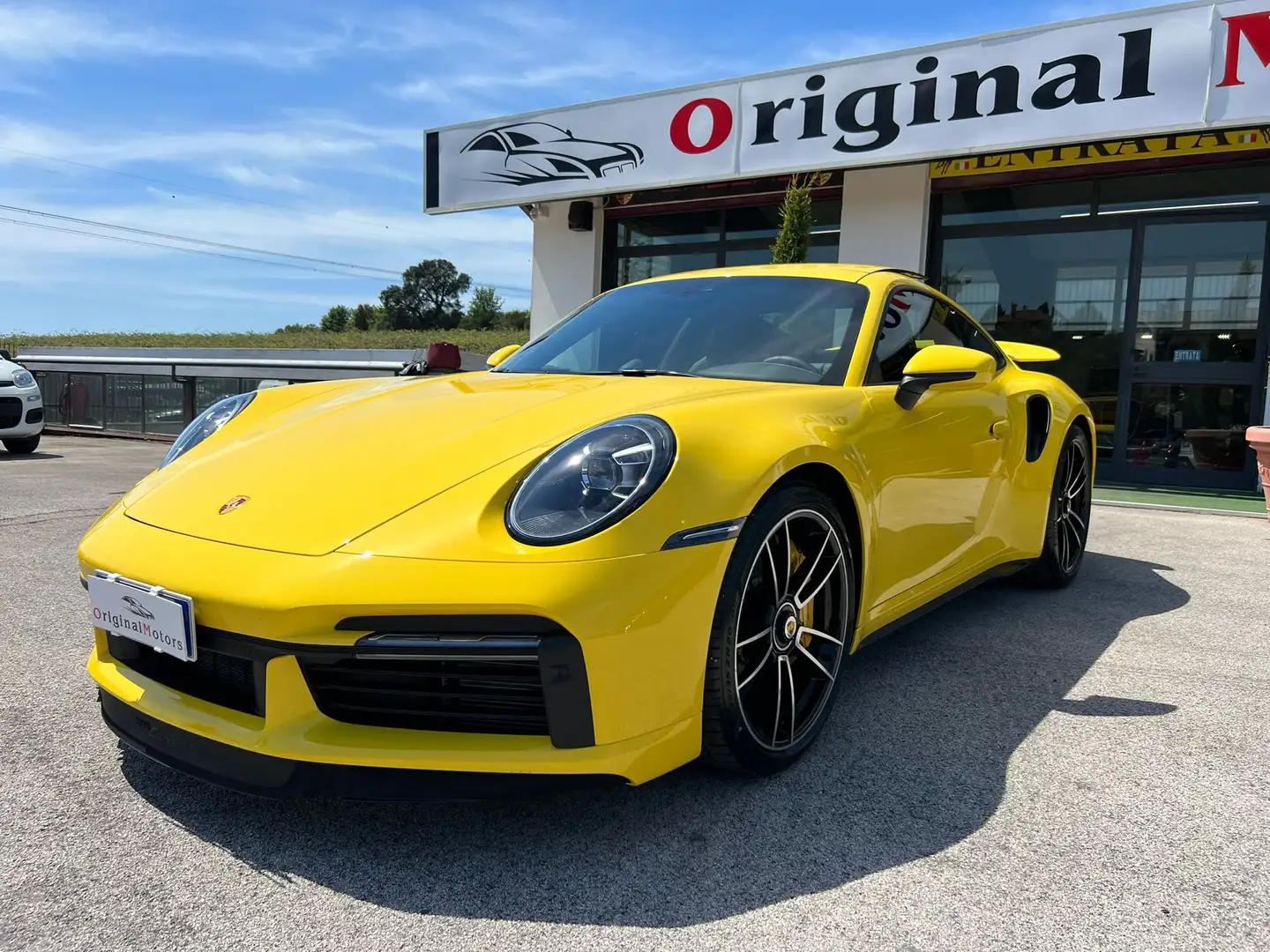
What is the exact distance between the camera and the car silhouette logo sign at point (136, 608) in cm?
181

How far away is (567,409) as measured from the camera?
217 cm

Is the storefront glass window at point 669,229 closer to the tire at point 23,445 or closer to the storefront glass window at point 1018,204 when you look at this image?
the storefront glass window at point 1018,204

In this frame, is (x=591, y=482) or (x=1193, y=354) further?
(x=1193, y=354)

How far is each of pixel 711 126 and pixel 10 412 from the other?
27.3 feet

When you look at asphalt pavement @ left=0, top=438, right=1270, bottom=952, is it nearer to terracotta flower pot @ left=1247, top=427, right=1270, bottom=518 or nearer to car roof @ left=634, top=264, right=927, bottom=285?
car roof @ left=634, top=264, right=927, bottom=285

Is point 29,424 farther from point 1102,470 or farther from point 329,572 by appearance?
point 1102,470

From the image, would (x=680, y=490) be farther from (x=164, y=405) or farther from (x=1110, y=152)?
(x=164, y=405)

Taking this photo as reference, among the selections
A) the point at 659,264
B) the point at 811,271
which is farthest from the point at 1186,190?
the point at 811,271

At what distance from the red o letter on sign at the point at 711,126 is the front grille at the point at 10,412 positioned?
25.7ft

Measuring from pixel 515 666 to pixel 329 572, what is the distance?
0.38 m

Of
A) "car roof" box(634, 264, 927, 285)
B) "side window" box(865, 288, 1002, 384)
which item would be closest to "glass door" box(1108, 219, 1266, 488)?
"side window" box(865, 288, 1002, 384)

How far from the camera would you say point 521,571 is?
1640 mm

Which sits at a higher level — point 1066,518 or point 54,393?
point 1066,518

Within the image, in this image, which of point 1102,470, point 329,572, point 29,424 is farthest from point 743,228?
point 329,572
